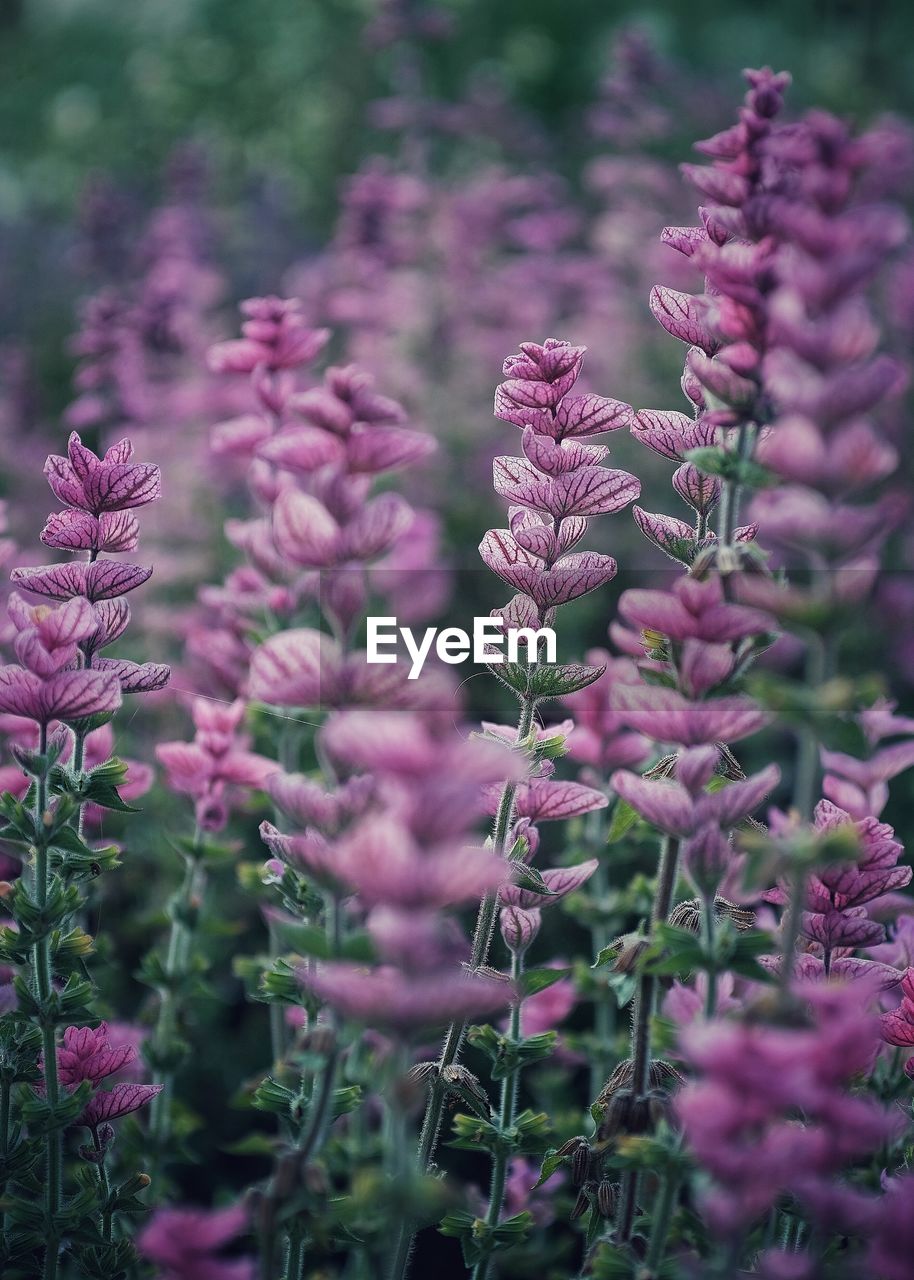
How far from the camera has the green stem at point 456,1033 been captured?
1.16 meters

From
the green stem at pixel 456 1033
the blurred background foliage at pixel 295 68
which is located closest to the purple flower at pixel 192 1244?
the green stem at pixel 456 1033

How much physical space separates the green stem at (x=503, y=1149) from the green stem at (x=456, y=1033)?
0.05m

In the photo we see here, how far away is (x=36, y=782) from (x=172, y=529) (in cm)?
237

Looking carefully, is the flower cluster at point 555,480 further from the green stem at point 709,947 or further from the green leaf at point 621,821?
the green stem at point 709,947

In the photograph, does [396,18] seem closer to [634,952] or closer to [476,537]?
[476,537]

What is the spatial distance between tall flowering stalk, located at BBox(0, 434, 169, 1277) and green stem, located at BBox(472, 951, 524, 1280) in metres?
0.39

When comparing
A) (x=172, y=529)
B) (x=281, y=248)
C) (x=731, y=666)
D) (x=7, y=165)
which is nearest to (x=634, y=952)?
(x=731, y=666)

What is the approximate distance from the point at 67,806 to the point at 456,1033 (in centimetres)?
50

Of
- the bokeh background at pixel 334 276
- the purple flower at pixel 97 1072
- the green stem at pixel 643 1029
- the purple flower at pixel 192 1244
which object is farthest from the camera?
the bokeh background at pixel 334 276

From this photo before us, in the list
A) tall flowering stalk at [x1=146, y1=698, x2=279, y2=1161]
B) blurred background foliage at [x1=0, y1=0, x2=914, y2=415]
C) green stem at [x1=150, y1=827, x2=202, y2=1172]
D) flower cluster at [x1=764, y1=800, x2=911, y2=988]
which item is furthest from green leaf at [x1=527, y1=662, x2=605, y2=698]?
blurred background foliage at [x1=0, y1=0, x2=914, y2=415]

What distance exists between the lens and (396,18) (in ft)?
14.2

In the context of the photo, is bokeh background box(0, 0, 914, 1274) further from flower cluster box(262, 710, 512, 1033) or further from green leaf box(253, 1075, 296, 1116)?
flower cluster box(262, 710, 512, 1033)

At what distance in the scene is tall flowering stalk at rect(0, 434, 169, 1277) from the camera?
1.11 meters

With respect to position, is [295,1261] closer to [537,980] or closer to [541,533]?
[537,980]
